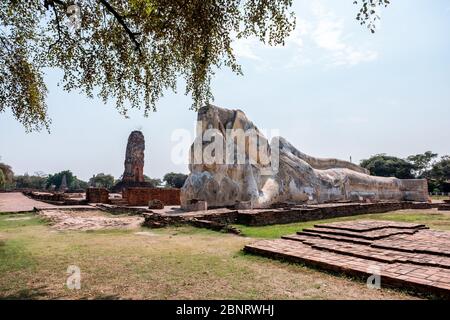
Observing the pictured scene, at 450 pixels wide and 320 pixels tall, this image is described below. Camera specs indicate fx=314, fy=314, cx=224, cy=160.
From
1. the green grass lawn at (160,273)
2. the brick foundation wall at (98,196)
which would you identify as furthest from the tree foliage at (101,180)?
the green grass lawn at (160,273)

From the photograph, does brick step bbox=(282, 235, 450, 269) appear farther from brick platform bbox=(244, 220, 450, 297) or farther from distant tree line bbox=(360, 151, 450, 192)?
distant tree line bbox=(360, 151, 450, 192)

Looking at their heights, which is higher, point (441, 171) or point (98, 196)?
point (441, 171)

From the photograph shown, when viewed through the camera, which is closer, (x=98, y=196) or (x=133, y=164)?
(x=98, y=196)


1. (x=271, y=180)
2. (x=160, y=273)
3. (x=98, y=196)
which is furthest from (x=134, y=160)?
(x=160, y=273)

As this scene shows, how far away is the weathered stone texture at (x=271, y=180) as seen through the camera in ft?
56.4

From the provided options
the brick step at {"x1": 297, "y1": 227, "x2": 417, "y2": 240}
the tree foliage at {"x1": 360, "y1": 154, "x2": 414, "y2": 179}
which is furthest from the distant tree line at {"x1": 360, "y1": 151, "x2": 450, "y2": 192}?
the brick step at {"x1": 297, "y1": 227, "x2": 417, "y2": 240}

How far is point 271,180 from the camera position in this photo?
19.9 m

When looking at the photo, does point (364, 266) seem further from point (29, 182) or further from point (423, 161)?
point (29, 182)

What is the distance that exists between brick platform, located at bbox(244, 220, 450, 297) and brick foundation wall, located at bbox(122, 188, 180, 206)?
1613cm

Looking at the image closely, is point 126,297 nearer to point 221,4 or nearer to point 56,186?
point 221,4

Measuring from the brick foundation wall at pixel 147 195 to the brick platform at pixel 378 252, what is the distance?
635 inches

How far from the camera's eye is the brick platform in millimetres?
3865

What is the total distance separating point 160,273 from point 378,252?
341cm
